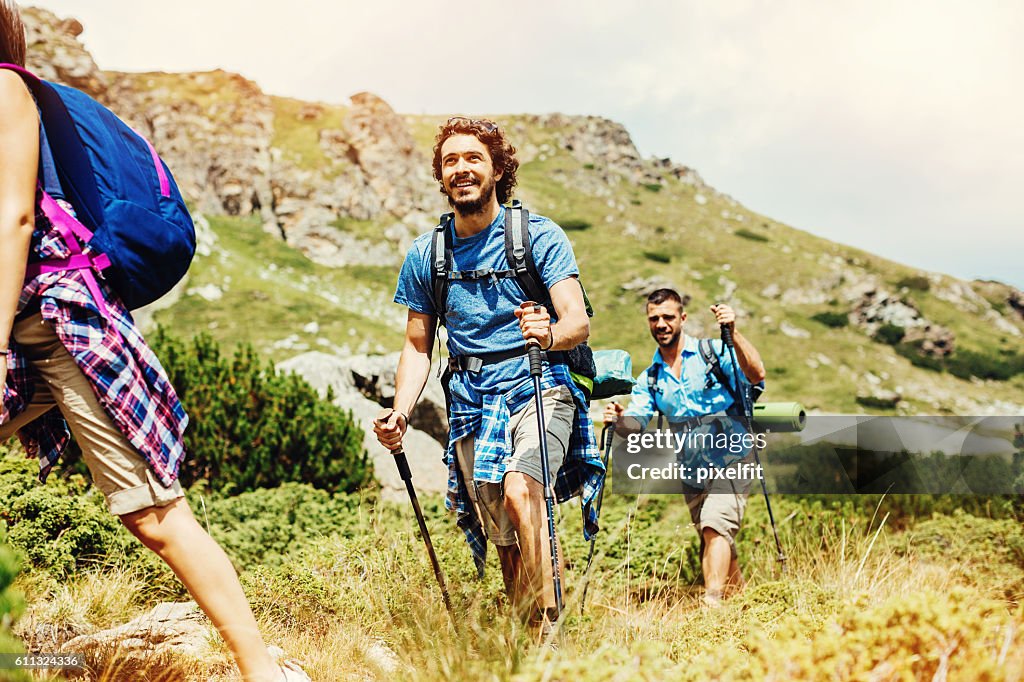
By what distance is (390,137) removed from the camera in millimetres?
58000

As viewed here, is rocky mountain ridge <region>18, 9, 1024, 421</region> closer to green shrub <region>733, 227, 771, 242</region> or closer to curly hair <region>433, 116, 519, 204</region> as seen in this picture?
green shrub <region>733, 227, 771, 242</region>

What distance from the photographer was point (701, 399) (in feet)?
17.1

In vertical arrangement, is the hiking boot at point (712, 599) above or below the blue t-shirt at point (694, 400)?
below

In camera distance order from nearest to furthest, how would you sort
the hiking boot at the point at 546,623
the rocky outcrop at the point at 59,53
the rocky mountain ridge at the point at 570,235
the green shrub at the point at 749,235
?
1. the hiking boot at the point at 546,623
2. the rocky outcrop at the point at 59,53
3. the rocky mountain ridge at the point at 570,235
4. the green shrub at the point at 749,235

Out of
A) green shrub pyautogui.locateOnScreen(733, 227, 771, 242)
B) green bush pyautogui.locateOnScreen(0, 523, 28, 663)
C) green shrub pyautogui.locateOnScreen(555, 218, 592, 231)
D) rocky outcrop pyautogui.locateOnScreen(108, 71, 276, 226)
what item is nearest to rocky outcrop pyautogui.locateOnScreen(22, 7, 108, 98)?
rocky outcrop pyautogui.locateOnScreen(108, 71, 276, 226)

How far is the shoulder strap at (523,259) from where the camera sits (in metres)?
3.22

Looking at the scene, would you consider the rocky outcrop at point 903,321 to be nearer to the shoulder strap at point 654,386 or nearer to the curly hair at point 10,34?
the shoulder strap at point 654,386

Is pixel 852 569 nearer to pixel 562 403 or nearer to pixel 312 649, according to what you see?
pixel 562 403

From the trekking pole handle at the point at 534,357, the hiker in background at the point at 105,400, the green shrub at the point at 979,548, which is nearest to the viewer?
the hiker in background at the point at 105,400

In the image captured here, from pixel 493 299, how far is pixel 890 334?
5345 cm

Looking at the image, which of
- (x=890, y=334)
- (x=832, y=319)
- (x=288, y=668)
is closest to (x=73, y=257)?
(x=288, y=668)

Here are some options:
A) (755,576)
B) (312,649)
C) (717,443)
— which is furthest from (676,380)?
(312,649)

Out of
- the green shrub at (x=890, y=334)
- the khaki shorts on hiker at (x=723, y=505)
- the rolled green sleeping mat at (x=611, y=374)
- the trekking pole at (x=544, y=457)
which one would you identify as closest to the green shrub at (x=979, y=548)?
the khaki shorts on hiker at (x=723, y=505)

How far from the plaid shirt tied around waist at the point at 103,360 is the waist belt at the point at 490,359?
1.24 meters
